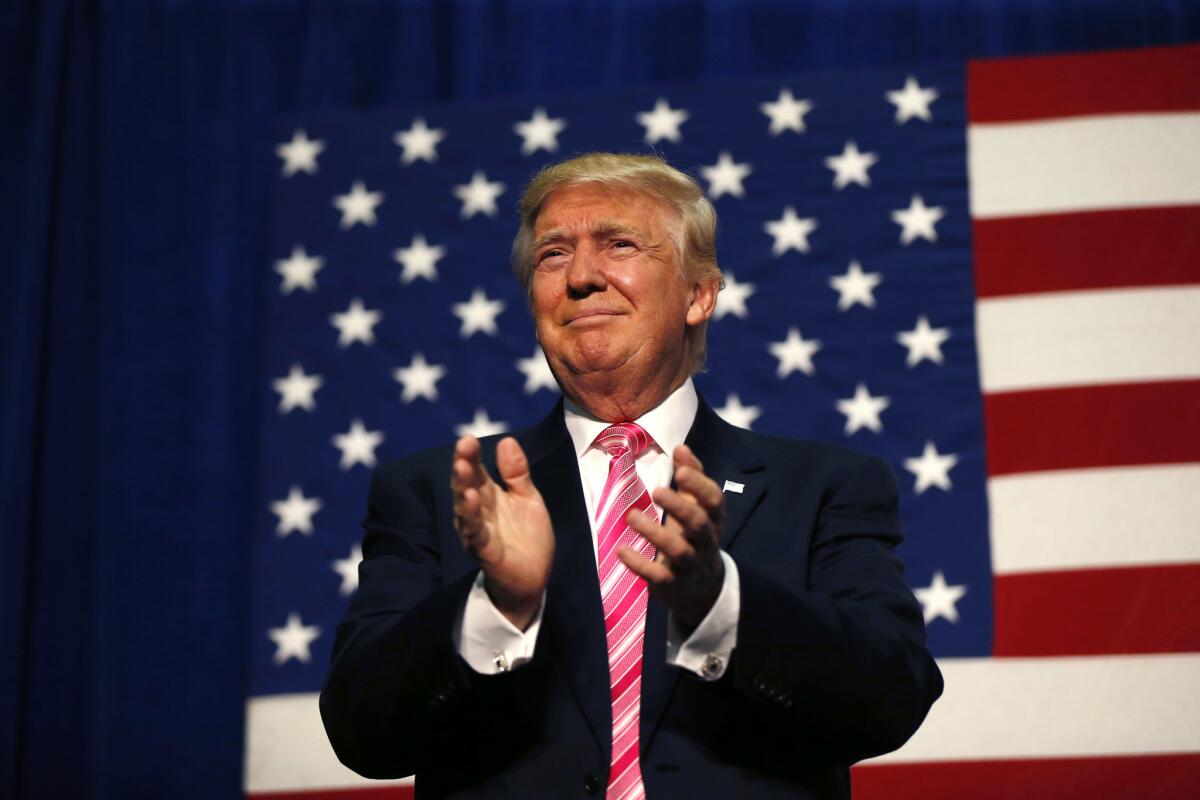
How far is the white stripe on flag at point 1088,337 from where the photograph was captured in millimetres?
3061

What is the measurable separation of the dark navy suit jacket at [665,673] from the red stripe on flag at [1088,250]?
5.44 ft

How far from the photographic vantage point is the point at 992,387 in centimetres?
310

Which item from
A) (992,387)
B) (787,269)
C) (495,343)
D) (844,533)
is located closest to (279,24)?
(495,343)

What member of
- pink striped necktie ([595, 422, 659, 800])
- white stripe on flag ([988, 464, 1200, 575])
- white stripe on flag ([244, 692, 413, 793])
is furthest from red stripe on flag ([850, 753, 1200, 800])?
pink striped necktie ([595, 422, 659, 800])

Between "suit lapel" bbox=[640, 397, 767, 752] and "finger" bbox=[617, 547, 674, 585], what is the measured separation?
187 millimetres

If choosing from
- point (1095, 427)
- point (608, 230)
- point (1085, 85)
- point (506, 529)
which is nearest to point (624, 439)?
point (608, 230)

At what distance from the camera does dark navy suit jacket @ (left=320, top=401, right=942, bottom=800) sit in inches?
52.2

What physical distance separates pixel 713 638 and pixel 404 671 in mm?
306

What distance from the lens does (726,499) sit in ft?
5.24

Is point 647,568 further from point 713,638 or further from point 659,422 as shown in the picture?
point 659,422

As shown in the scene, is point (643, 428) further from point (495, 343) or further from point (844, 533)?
point (495, 343)

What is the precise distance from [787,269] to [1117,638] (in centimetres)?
109

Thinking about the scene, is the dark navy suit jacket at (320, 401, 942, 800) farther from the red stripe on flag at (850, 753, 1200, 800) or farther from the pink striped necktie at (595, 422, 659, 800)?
the red stripe on flag at (850, 753, 1200, 800)

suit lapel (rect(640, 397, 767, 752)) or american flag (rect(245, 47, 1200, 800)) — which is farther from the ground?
american flag (rect(245, 47, 1200, 800))
